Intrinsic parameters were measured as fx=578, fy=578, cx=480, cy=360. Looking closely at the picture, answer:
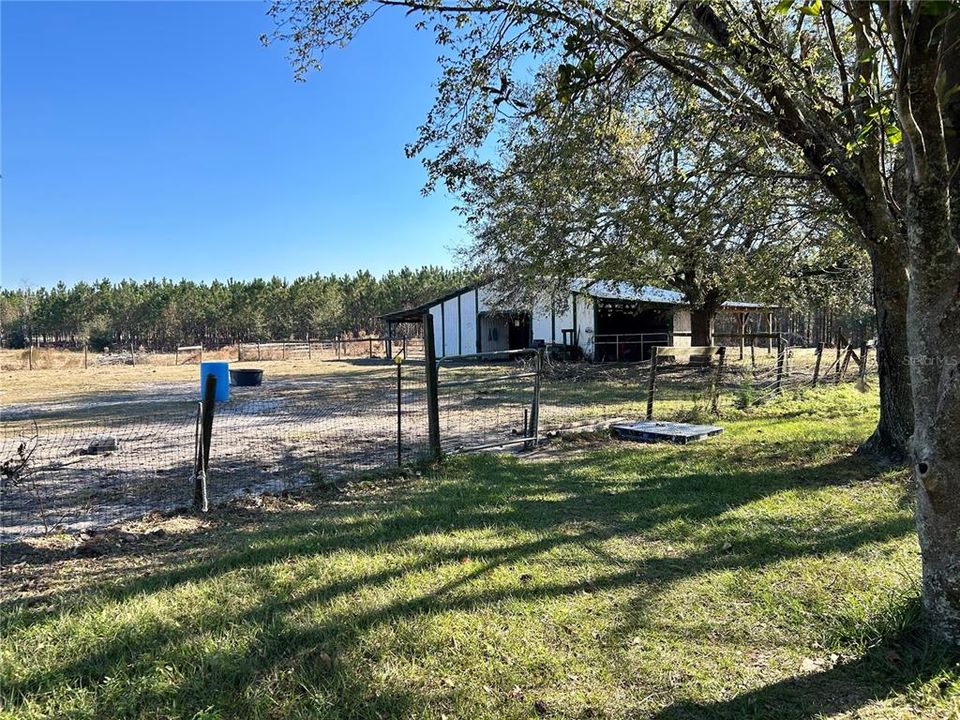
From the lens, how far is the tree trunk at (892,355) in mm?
6195

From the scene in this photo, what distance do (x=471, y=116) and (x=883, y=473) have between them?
5.51m

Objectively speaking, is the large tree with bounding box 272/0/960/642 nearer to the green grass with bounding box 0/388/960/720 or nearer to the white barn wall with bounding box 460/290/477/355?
the green grass with bounding box 0/388/960/720

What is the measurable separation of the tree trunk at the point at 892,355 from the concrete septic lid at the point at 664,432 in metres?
2.05

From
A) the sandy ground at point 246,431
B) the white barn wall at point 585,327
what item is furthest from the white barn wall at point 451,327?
the sandy ground at point 246,431

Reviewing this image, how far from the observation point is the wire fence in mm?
5918

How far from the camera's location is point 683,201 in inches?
324

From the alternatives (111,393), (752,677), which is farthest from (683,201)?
(111,393)

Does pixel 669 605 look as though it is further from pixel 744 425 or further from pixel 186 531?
pixel 744 425

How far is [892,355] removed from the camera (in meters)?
6.39

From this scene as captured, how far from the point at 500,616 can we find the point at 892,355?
227 inches

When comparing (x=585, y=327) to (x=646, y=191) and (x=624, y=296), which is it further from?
(x=646, y=191)

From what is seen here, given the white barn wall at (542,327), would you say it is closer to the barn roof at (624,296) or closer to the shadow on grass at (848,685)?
the barn roof at (624,296)

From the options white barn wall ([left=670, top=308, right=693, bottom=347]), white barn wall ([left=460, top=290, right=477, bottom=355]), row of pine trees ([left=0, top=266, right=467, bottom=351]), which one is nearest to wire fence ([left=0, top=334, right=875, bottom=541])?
white barn wall ([left=460, top=290, right=477, bottom=355])

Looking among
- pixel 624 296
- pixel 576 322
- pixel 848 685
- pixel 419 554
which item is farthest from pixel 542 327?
pixel 848 685
